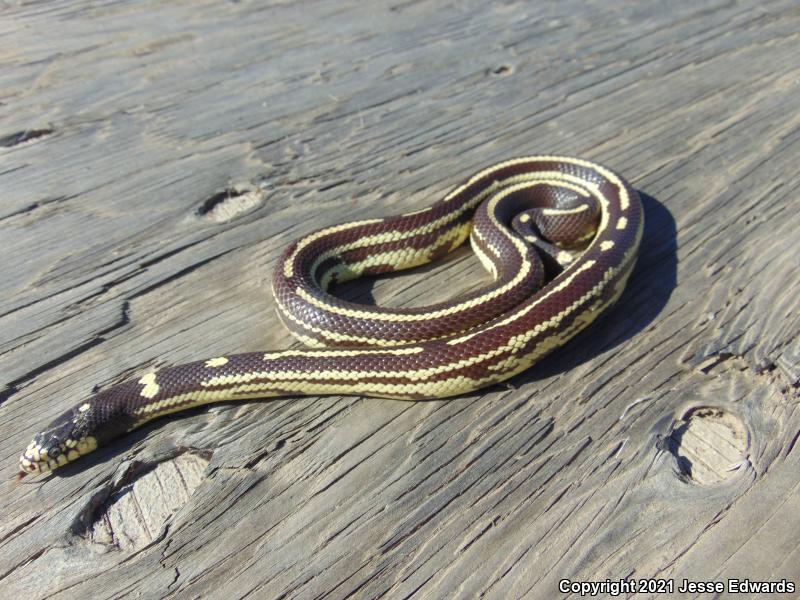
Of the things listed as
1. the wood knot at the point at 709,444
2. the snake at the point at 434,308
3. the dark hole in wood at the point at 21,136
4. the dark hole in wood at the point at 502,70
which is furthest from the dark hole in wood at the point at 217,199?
the wood knot at the point at 709,444

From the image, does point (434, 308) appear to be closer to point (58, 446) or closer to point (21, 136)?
point (58, 446)

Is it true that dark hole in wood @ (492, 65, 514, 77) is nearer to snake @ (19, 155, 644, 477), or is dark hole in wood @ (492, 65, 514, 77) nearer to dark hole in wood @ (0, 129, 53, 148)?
snake @ (19, 155, 644, 477)

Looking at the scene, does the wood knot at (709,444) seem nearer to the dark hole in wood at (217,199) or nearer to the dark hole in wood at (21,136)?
the dark hole in wood at (217,199)

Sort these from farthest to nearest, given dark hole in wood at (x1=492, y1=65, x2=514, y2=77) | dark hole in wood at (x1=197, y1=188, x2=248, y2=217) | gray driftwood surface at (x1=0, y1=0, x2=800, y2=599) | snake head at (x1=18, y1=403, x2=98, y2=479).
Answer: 1. dark hole in wood at (x1=492, y1=65, x2=514, y2=77)
2. dark hole in wood at (x1=197, y1=188, x2=248, y2=217)
3. snake head at (x1=18, y1=403, x2=98, y2=479)
4. gray driftwood surface at (x1=0, y1=0, x2=800, y2=599)

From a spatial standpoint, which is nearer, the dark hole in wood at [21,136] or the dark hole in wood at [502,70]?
the dark hole in wood at [21,136]

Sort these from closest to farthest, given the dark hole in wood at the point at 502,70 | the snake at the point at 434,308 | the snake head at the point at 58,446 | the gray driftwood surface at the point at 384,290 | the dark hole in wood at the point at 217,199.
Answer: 1. the gray driftwood surface at the point at 384,290
2. the snake head at the point at 58,446
3. the snake at the point at 434,308
4. the dark hole in wood at the point at 217,199
5. the dark hole in wood at the point at 502,70

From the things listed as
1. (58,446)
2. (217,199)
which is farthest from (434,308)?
(58,446)

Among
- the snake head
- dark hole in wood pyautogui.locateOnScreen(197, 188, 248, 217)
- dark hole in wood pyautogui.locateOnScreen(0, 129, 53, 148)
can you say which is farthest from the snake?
dark hole in wood pyautogui.locateOnScreen(0, 129, 53, 148)
